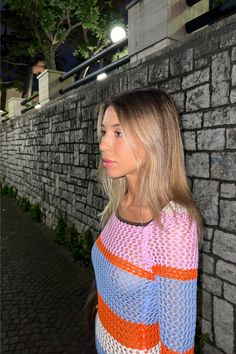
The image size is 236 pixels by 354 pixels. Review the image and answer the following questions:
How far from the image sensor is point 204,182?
2.65 metres

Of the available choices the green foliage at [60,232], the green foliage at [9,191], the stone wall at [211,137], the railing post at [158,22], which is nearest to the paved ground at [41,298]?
the green foliage at [60,232]

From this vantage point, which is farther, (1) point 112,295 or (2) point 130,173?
(2) point 130,173

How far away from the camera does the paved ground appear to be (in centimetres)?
308

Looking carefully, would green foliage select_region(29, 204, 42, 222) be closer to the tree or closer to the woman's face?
the woman's face

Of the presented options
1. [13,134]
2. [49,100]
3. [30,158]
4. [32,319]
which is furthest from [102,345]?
[13,134]

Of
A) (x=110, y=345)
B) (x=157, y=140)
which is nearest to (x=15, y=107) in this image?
Result: (x=157, y=140)

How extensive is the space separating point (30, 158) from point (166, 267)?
8.38 meters

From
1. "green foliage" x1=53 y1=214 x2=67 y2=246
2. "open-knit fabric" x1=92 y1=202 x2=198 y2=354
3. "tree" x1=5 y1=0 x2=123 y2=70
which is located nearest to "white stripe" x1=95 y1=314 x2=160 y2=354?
"open-knit fabric" x1=92 y1=202 x2=198 y2=354

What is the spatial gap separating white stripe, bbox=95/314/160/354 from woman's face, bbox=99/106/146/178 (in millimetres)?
737

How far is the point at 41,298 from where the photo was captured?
3961 mm

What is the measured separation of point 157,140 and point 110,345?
3.10 ft

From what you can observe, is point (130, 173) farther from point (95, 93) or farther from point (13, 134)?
point (13, 134)

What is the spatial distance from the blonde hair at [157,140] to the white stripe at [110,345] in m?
0.57

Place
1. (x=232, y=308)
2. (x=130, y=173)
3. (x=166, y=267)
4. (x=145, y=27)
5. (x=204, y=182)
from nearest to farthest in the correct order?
(x=166, y=267)
(x=130, y=173)
(x=232, y=308)
(x=204, y=182)
(x=145, y=27)
